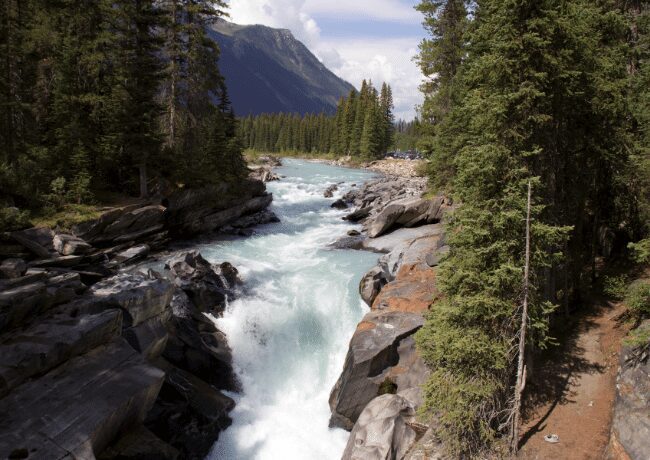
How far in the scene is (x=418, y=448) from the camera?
11.6 m

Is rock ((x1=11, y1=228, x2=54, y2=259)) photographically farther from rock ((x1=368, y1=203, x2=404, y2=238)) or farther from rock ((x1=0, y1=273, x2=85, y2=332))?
rock ((x1=368, y1=203, x2=404, y2=238))

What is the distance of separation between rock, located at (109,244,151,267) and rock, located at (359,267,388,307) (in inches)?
517

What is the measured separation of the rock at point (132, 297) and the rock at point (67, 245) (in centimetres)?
424

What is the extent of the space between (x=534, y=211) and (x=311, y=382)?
11.6m

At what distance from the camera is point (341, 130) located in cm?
10481

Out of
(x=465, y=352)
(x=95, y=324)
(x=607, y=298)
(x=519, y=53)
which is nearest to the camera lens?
(x=465, y=352)

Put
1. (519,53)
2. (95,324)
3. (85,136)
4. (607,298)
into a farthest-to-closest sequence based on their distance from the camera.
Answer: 1. (85,136)
2. (607,298)
3. (95,324)
4. (519,53)

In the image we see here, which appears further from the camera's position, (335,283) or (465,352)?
(335,283)

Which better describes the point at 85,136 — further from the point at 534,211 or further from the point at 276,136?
the point at 276,136

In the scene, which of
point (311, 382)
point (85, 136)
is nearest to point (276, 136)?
point (85, 136)

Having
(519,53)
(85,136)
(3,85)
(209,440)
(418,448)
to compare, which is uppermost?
(519,53)

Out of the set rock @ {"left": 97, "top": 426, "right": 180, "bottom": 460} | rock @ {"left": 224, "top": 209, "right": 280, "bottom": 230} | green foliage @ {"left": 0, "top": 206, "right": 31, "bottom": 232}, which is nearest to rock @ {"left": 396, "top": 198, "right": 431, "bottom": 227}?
rock @ {"left": 224, "top": 209, "right": 280, "bottom": 230}

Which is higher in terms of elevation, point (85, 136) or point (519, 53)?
point (519, 53)

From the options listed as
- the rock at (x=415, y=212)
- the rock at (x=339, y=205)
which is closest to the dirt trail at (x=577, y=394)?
the rock at (x=415, y=212)
